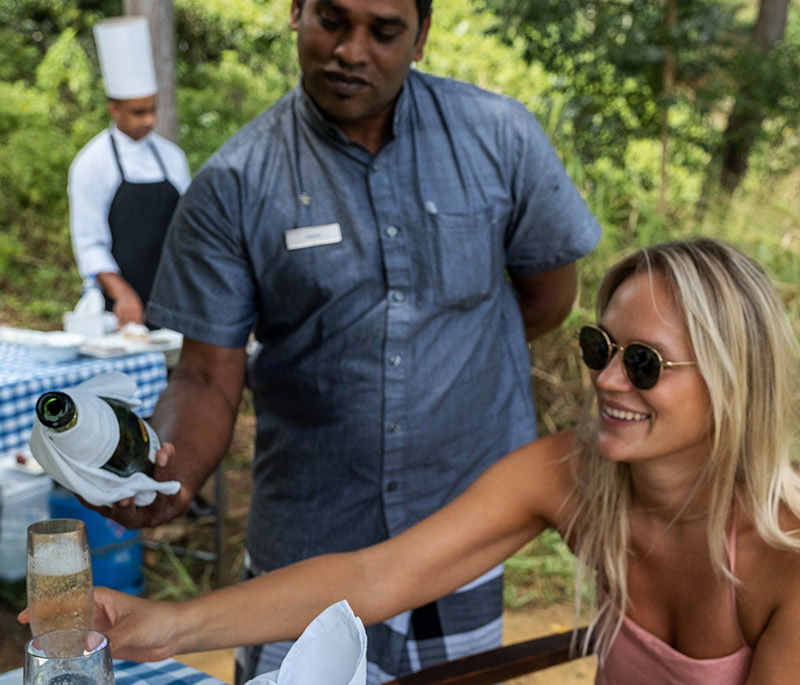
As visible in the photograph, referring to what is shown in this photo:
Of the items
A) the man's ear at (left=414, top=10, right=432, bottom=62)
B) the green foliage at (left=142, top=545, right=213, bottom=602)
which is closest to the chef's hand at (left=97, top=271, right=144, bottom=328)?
the green foliage at (left=142, top=545, right=213, bottom=602)

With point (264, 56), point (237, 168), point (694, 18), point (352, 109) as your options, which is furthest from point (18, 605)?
point (264, 56)

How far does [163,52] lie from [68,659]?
6.32 metres

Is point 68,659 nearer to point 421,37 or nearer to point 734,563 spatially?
point 734,563

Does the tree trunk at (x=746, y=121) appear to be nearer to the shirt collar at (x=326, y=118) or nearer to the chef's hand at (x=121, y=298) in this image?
the chef's hand at (x=121, y=298)

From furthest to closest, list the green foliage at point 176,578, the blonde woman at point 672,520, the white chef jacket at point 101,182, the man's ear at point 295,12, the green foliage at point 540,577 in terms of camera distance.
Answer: the white chef jacket at point 101,182 < the green foliage at point 540,577 < the green foliage at point 176,578 < the man's ear at point 295,12 < the blonde woman at point 672,520

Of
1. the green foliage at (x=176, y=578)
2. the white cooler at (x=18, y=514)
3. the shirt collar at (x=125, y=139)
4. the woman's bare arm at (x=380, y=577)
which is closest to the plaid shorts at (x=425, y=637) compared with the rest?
the woman's bare arm at (x=380, y=577)

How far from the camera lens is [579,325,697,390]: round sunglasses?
150 cm

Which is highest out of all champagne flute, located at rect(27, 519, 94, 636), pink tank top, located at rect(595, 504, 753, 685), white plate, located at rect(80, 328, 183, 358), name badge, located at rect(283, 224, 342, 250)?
name badge, located at rect(283, 224, 342, 250)

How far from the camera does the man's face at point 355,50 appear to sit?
177cm

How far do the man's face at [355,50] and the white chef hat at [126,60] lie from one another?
320cm

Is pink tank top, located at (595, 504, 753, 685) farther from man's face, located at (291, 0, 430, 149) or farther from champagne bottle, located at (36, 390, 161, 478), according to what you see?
man's face, located at (291, 0, 430, 149)

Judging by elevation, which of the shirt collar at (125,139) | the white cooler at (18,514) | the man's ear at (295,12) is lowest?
the white cooler at (18,514)

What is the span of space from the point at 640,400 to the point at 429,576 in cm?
51

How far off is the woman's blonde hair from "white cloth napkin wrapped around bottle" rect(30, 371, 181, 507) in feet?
3.01
